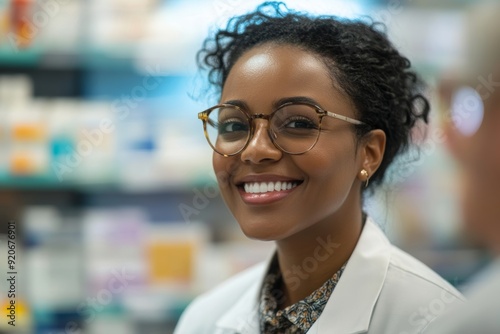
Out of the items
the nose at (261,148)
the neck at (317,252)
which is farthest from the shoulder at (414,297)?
the nose at (261,148)

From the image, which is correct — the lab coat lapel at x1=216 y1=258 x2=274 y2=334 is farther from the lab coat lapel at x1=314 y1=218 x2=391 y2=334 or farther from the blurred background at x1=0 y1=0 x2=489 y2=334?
the blurred background at x1=0 y1=0 x2=489 y2=334

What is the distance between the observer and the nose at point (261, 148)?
1.28 metres

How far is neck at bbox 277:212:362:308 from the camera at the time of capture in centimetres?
141

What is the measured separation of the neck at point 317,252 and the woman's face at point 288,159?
0.05m

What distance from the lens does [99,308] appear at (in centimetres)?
256

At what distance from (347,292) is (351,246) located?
0.39ft

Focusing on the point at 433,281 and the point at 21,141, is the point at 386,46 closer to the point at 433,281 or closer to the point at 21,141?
the point at 433,281

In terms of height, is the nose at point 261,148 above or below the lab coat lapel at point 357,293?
above

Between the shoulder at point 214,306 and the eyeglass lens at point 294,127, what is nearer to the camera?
the eyeglass lens at point 294,127

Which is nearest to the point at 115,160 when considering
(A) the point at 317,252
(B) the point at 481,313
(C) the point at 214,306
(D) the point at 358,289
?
(C) the point at 214,306

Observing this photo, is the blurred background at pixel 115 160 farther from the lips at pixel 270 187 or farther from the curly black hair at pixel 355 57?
the lips at pixel 270 187

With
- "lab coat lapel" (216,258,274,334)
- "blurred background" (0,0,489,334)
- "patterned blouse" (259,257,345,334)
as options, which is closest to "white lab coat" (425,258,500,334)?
"patterned blouse" (259,257,345,334)

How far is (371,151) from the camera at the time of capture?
4.64 ft

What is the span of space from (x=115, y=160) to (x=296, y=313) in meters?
1.37
